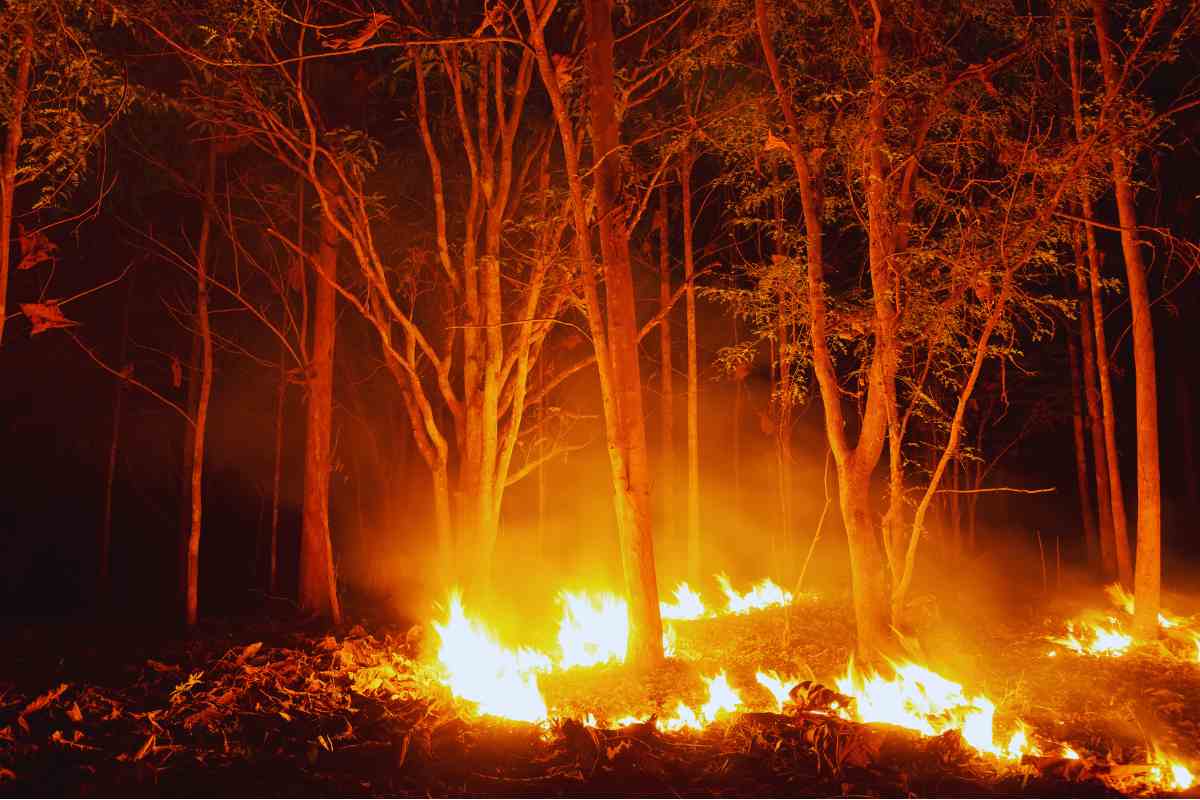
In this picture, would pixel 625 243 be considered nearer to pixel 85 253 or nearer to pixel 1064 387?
pixel 85 253

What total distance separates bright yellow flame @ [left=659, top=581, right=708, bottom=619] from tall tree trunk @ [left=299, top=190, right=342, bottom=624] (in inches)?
194

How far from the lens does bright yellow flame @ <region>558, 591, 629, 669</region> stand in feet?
31.4

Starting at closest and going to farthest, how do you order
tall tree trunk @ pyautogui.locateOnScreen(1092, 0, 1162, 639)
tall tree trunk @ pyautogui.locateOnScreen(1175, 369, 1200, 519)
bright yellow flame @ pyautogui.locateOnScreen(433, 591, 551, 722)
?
bright yellow flame @ pyautogui.locateOnScreen(433, 591, 551, 722) < tall tree trunk @ pyautogui.locateOnScreen(1092, 0, 1162, 639) < tall tree trunk @ pyautogui.locateOnScreen(1175, 369, 1200, 519)

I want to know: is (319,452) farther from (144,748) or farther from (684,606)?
(684,606)

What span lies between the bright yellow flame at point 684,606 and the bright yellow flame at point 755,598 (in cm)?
47

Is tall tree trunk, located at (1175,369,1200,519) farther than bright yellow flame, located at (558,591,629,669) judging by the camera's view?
Yes

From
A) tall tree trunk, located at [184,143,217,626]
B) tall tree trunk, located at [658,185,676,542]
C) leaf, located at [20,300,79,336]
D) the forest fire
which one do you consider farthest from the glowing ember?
leaf, located at [20,300,79,336]

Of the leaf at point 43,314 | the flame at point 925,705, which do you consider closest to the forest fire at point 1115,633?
the flame at point 925,705

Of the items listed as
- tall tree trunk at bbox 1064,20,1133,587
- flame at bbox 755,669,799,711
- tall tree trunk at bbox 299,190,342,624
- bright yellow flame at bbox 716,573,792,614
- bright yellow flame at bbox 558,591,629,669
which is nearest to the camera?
flame at bbox 755,669,799,711

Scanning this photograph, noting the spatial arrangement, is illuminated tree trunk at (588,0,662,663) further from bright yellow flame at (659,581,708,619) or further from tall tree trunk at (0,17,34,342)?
tall tree trunk at (0,17,34,342)

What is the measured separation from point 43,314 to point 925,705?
30.1ft

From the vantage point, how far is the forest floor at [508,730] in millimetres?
6223

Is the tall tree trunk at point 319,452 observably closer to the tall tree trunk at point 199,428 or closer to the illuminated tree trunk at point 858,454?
the tall tree trunk at point 199,428

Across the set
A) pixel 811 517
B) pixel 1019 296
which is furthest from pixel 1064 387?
pixel 1019 296
